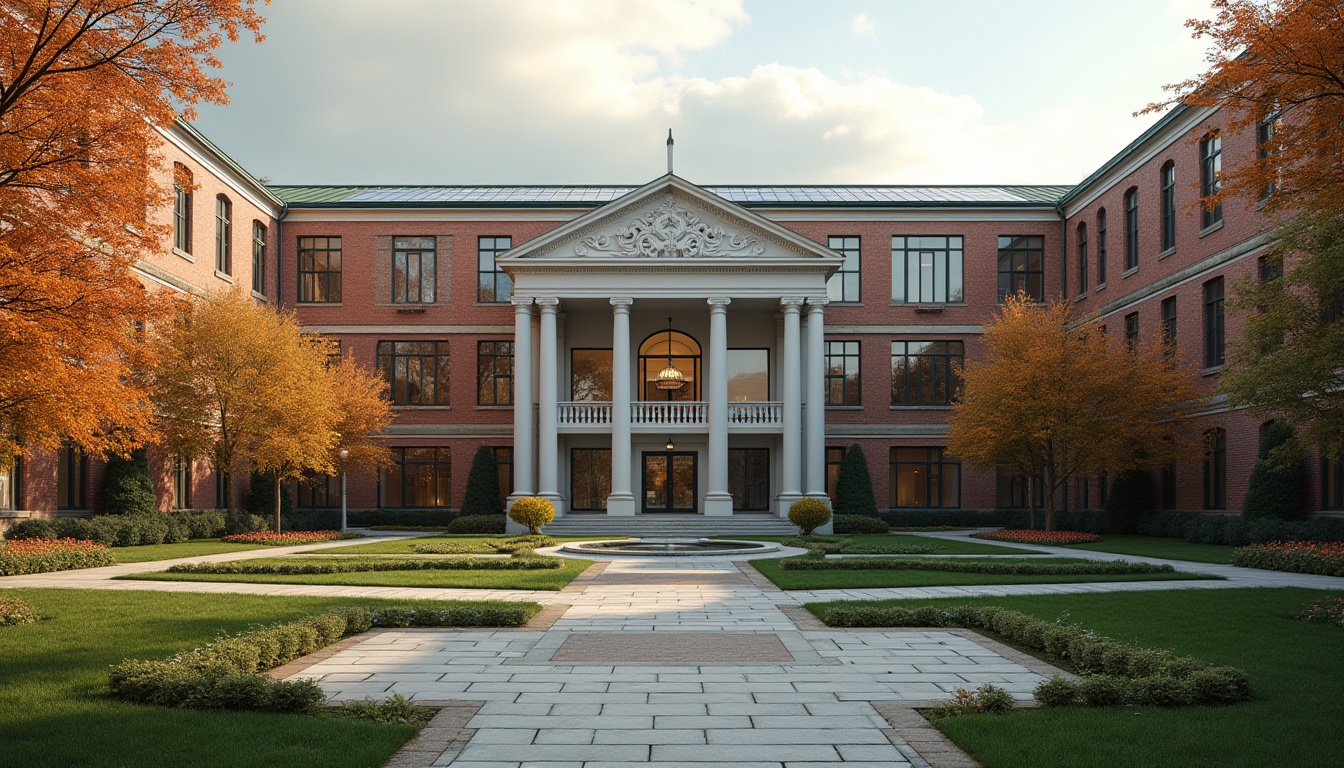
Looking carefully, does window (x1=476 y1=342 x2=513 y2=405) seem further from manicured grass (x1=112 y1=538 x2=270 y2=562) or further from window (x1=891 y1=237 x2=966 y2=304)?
window (x1=891 y1=237 x2=966 y2=304)

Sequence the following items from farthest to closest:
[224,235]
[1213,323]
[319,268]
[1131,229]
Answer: [319,268] < [224,235] < [1131,229] < [1213,323]

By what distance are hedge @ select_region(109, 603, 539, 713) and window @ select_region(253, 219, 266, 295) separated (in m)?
31.7

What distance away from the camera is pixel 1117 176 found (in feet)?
121

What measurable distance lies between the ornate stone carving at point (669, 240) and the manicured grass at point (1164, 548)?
1564cm

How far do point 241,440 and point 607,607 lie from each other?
20.1 metres

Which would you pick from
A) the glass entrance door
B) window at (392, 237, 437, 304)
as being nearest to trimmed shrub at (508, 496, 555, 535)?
the glass entrance door

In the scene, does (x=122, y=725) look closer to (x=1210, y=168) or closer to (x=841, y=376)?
(x=1210, y=168)

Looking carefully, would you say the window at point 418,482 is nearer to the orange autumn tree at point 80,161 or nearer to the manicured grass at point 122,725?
the orange autumn tree at point 80,161

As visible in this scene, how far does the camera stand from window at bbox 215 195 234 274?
3750cm

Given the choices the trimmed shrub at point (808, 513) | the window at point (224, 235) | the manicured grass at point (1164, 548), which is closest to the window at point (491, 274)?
the window at point (224, 235)

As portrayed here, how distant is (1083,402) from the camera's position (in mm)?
30375

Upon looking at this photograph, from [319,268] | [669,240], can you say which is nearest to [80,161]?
[669,240]

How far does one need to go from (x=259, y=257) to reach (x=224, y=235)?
3400 millimetres

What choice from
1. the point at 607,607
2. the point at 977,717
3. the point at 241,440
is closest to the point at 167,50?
the point at 607,607
